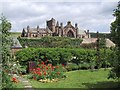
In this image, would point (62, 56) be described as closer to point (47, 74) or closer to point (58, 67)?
point (58, 67)

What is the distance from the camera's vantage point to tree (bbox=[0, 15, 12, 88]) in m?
10.5

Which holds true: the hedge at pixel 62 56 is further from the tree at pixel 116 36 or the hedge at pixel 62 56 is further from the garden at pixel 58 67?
the tree at pixel 116 36

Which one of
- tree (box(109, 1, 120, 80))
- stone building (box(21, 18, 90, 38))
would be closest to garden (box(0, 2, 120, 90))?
tree (box(109, 1, 120, 80))

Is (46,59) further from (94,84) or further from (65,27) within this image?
(65,27)

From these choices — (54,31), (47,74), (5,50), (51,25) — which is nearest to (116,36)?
(5,50)

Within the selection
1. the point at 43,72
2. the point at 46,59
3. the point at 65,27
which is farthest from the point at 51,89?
the point at 65,27

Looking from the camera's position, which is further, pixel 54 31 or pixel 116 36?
pixel 54 31

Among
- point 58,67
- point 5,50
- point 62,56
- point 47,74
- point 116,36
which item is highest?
point 116,36

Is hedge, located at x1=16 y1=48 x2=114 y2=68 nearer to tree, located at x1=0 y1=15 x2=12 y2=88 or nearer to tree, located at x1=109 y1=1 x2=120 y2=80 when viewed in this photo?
tree, located at x1=109 y1=1 x2=120 y2=80

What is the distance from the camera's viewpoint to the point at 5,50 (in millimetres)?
10555

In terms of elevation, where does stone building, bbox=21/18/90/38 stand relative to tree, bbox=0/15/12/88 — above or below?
above

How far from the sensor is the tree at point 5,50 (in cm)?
1049

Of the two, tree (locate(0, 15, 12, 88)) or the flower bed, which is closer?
tree (locate(0, 15, 12, 88))

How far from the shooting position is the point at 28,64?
24.3 m
